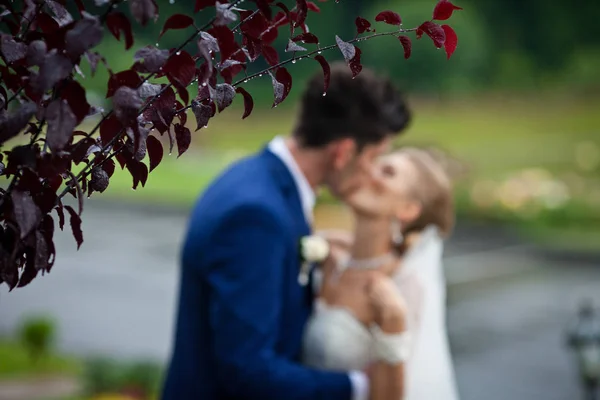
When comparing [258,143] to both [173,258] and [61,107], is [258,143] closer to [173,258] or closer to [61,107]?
[173,258]

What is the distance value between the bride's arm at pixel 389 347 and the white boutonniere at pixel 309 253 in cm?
21

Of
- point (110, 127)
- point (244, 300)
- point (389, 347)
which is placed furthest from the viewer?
point (389, 347)

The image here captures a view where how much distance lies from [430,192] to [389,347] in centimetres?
57

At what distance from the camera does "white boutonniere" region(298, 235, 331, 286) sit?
2789 millimetres

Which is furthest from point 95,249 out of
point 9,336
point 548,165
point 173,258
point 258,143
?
point 548,165

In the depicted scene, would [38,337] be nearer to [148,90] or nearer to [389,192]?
[389,192]

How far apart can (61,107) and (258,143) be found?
43.5 ft

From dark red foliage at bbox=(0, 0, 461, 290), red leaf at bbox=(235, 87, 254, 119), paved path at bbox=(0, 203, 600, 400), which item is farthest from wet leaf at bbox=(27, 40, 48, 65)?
paved path at bbox=(0, 203, 600, 400)

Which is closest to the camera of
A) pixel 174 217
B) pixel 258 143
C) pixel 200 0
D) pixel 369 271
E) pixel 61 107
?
pixel 61 107

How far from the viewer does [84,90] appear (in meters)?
1.13

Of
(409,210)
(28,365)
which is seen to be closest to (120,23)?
(409,210)

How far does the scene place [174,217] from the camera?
1586 centimetres

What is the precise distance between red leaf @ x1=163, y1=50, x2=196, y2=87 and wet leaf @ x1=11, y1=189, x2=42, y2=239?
0.24 meters

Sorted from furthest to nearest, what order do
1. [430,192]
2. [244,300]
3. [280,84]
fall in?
[430,192] < [244,300] < [280,84]
